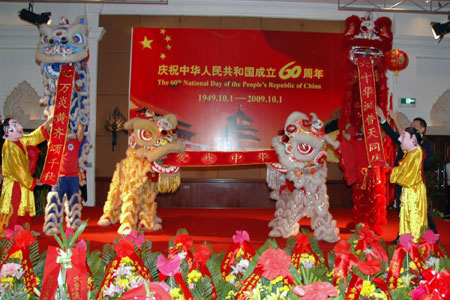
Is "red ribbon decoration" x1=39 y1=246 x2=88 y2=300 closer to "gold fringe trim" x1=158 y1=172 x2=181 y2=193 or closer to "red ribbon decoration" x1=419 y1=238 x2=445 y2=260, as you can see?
"red ribbon decoration" x1=419 y1=238 x2=445 y2=260

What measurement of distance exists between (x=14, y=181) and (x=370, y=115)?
130 inches

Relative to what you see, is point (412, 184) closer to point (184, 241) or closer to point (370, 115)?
point (370, 115)

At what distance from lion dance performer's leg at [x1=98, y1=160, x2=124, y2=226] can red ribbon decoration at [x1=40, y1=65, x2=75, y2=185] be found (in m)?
0.72

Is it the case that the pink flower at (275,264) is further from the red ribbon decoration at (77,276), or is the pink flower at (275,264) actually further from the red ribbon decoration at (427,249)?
the red ribbon decoration at (427,249)

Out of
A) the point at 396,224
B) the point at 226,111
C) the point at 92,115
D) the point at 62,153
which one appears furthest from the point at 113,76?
the point at 396,224

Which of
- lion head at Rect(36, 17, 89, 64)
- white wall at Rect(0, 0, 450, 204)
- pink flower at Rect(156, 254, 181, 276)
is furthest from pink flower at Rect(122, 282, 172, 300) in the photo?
white wall at Rect(0, 0, 450, 204)

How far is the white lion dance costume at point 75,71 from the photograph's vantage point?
4.38 m

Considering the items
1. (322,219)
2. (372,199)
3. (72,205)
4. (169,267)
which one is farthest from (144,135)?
(169,267)

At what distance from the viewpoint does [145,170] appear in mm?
4293

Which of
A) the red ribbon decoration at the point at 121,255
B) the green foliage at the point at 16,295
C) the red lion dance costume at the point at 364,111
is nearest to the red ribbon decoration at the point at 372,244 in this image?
the red ribbon decoration at the point at 121,255

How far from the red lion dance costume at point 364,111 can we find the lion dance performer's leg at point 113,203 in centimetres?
237

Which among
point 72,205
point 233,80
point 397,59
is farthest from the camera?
point 233,80

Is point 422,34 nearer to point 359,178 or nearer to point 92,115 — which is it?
point 359,178

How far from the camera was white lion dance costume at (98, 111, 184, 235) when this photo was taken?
4.27m
